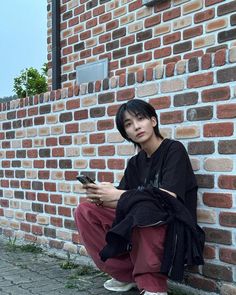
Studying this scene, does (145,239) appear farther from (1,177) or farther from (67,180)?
(1,177)

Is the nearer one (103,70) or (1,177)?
(103,70)

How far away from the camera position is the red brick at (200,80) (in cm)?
305

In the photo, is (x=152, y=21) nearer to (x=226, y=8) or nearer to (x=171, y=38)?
(x=171, y=38)

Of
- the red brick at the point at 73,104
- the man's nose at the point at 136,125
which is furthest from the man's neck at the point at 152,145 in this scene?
the red brick at the point at 73,104

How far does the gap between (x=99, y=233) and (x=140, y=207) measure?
598 millimetres

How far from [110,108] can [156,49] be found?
81cm

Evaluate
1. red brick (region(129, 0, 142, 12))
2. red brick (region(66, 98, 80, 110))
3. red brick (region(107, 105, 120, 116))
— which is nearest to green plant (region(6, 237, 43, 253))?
red brick (region(66, 98, 80, 110))

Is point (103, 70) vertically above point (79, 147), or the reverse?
point (103, 70)

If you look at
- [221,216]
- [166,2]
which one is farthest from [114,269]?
[166,2]

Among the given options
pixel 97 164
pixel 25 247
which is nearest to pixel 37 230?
pixel 25 247

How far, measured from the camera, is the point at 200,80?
310 centimetres

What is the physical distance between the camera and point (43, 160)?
4629 mm

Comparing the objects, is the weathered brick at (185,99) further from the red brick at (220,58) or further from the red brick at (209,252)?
the red brick at (209,252)

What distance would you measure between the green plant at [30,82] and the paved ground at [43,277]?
1180cm
